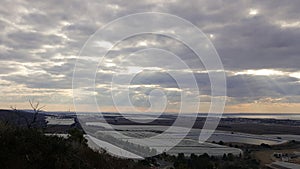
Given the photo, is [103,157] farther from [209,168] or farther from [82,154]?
[209,168]

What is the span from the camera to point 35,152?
848cm

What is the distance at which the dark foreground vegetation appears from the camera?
805 cm

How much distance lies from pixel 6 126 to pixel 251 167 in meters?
32.9

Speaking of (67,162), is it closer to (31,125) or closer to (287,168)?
(31,125)

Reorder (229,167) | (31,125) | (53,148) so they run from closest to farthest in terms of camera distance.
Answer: (53,148), (31,125), (229,167)

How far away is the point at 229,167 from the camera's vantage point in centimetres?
3481

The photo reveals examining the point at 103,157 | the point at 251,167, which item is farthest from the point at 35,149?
the point at 251,167

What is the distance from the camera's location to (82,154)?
1018 centimetres

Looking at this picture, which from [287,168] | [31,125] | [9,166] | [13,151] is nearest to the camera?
[9,166]

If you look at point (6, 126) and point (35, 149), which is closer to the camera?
point (35, 149)

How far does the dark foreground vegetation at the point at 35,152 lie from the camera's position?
805 cm

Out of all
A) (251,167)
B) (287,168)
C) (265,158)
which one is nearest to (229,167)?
(251,167)

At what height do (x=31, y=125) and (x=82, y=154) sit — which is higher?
(x=31, y=125)

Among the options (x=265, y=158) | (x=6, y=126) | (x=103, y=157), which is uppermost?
(x=6, y=126)
